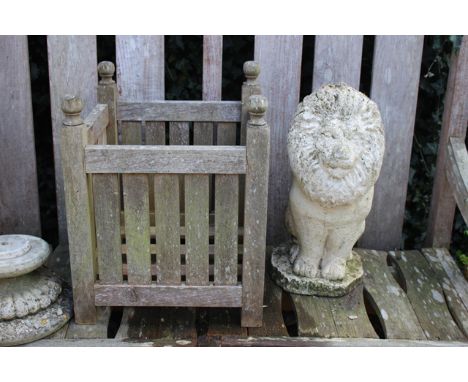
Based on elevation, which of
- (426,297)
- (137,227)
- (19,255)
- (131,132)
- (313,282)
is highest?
(131,132)

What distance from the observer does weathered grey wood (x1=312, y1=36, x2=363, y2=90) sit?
309 centimetres

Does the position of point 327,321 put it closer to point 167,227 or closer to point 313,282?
point 313,282

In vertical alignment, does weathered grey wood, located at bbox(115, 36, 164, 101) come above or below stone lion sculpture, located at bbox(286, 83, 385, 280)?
above

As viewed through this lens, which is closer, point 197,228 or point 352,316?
point 197,228

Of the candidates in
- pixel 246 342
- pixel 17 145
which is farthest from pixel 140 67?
pixel 246 342

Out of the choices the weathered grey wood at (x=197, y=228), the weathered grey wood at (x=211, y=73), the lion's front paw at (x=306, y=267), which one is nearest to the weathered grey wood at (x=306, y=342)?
the weathered grey wood at (x=197, y=228)

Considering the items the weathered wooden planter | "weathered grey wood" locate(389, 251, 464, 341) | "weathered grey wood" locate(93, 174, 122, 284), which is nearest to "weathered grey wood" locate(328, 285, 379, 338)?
"weathered grey wood" locate(389, 251, 464, 341)

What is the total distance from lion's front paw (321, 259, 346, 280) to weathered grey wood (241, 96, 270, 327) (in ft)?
1.33

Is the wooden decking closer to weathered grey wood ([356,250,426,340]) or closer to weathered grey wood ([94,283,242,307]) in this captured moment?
weathered grey wood ([356,250,426,340])

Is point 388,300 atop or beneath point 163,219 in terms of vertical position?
beneath

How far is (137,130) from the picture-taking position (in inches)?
118

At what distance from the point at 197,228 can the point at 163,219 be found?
130mm

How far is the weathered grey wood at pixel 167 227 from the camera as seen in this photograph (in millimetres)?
2348

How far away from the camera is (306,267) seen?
2.81 m
